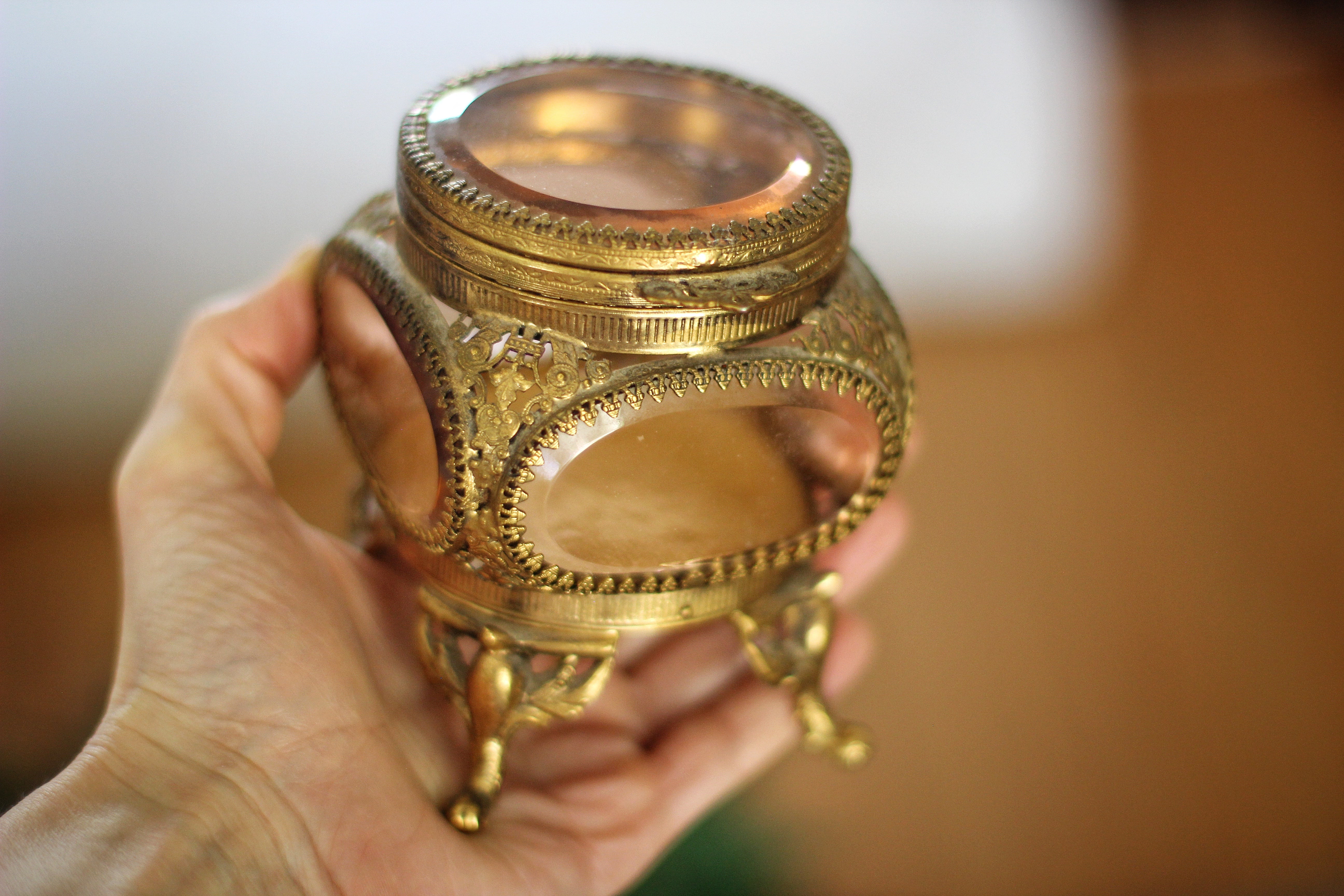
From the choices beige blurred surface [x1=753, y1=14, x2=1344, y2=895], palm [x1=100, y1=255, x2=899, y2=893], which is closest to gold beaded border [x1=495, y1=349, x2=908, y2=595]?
palm [x1=100, y1=255, x2=899, y2=893]

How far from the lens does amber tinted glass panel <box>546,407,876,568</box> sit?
885mm

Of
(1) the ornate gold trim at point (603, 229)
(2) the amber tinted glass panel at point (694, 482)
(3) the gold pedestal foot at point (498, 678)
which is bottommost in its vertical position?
(3) the gold pedestal foot at point (498, 678)

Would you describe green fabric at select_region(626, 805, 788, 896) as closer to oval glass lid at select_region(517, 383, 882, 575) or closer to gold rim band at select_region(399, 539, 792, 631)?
gold rim band at select_region(399, 539, 792, 631)

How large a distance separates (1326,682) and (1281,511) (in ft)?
1.18

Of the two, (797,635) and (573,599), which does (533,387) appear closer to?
(573,599)

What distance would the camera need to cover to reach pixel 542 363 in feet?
2.83

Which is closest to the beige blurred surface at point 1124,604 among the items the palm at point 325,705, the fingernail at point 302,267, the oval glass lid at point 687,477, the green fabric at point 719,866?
the green fabric at point 719,866

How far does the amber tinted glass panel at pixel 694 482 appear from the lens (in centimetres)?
88

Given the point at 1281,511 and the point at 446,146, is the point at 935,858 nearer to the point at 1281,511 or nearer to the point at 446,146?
the point at 1281,511

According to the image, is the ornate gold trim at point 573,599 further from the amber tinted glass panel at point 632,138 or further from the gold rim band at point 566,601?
the amber tinted glass panel at point 632,138

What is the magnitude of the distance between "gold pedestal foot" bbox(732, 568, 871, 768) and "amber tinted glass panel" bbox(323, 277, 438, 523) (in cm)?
33

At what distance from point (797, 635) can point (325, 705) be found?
0.44 m

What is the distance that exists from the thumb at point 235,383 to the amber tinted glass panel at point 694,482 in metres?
0.37

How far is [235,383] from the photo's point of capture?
1.13m
